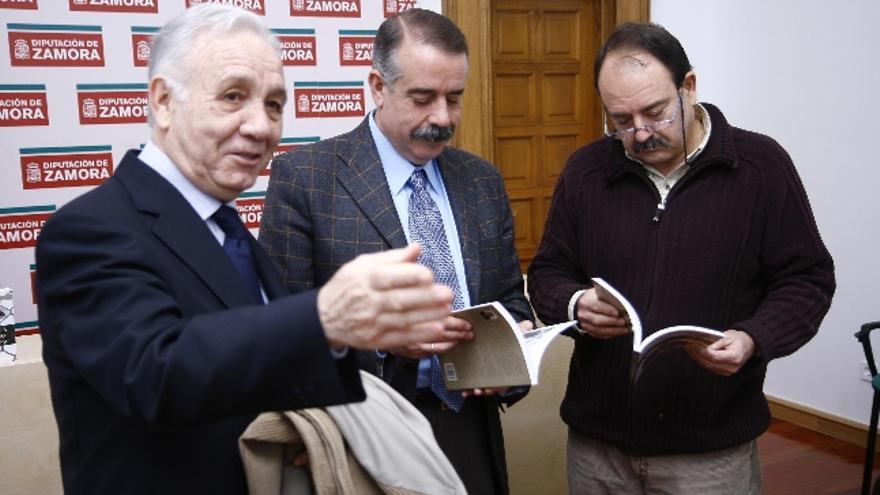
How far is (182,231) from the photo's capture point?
3.63 feet

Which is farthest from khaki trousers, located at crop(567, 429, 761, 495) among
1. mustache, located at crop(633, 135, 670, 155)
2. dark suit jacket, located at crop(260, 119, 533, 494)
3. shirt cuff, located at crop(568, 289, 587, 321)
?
mustache, located at crop(633, 135, 670, 155)

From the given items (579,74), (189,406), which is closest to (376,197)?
(189,406)

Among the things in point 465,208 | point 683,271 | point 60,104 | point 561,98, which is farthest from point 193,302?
point 561,98

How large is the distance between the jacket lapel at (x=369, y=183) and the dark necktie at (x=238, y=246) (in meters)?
0.55

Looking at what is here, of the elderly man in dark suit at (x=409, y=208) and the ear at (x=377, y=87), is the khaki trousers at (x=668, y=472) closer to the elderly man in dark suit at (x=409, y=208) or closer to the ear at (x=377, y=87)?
the elderly man in dark suit at (x=409, y=208)

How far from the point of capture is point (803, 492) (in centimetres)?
379

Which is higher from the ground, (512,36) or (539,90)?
(512,36)

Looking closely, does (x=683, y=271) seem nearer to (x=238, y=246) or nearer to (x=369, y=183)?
(x=369, y=183)

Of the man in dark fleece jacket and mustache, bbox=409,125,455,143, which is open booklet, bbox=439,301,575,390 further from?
mustache, bbox=409,125,455,143

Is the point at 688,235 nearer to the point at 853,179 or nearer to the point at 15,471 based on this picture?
the point at 15,471

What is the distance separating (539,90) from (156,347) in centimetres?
523

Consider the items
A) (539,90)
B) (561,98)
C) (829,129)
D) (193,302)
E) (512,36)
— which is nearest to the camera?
(193,302)

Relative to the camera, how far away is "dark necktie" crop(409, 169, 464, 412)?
1829 millimetres

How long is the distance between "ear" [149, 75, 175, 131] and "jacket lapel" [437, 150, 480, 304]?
2.89ft
